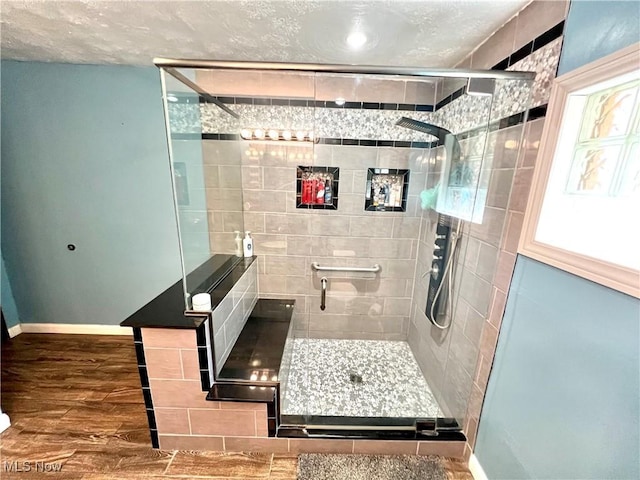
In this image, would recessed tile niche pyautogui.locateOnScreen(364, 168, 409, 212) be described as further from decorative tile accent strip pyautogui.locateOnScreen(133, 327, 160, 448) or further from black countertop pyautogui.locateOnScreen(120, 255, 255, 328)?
decorative tile accent strip pyautogui.locateOnScreen(133, 327, 160, 448)

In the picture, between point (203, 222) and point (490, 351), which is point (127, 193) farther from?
point (490, 351)

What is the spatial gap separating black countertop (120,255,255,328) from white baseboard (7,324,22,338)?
2043mm

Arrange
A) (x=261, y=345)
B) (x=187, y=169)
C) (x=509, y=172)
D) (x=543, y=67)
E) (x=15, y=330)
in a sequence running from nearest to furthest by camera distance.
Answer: (x=543, y=67) → (x=509, y=172) → (x=187, y=169) → (x=261, y=345) → (x=15, y=330)

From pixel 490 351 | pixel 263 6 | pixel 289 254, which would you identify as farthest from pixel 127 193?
pixel 490 351

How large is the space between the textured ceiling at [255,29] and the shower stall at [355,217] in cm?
20

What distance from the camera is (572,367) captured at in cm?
85

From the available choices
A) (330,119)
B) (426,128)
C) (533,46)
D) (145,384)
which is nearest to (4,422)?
(145,384)

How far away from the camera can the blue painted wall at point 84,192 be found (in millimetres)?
1936

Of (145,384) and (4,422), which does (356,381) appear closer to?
(145,384)

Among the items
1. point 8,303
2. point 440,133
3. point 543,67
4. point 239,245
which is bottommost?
point 8,303

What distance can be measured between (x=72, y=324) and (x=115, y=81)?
2.29 meters

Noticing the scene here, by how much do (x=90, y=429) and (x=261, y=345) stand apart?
1.11m

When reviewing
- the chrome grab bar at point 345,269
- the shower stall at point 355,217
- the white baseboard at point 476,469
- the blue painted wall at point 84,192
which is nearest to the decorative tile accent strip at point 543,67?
the shower stall at point 355,217

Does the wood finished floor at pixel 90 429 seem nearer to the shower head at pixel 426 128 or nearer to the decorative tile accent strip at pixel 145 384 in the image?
the decorative tile accent strip at pixel 145 384
